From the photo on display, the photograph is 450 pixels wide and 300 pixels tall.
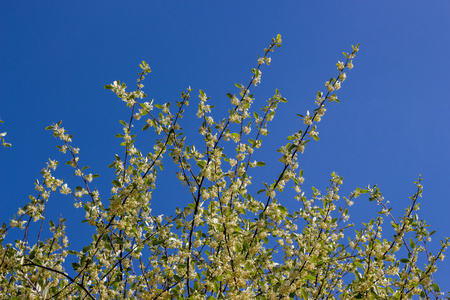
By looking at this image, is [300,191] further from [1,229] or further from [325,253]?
[1,229]

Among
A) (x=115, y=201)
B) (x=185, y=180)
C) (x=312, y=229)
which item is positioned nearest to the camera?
(x=115, y=201)

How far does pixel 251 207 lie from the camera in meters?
4.40

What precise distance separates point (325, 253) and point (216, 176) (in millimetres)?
1702

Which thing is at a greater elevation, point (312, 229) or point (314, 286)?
point (312, 229)

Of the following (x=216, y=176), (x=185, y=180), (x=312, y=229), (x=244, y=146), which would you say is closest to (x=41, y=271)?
(x=185, y=180)

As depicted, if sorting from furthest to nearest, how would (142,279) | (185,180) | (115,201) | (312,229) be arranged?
(312,229) → (142,279) → (185,180) → (115,201)

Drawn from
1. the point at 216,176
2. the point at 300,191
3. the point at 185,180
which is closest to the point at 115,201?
the point at 185,180

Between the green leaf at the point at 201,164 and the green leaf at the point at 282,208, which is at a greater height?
the green leaf at the point at 201,164

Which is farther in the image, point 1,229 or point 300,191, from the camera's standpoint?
point 300,191

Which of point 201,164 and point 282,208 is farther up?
point 201,164

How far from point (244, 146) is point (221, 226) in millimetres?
1012

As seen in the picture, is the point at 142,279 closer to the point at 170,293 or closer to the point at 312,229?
the point at 170,293

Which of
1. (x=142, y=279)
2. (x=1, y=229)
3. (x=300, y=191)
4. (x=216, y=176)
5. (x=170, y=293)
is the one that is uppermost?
(x=300, y=191)

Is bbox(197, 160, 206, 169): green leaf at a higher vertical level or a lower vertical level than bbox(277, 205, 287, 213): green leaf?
higher
